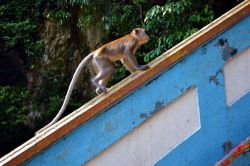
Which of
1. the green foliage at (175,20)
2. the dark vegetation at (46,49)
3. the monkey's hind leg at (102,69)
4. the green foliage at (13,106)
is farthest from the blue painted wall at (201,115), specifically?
the green foliage at (13,106)

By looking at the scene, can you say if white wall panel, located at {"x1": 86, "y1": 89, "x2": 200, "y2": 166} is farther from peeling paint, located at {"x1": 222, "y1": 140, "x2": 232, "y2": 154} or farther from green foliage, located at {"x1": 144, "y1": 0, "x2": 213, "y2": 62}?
green foliage, located at {"x1": 144, "y1": 0, "x2": 213, "y2": 62}

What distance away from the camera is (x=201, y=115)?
3.06 meters

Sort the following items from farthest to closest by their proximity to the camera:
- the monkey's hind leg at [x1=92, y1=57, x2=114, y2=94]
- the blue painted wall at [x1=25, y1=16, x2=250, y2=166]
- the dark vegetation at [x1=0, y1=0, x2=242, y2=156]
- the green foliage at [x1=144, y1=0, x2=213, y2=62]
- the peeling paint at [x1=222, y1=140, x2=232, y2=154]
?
the dark vegetation at [x1=0, y1=0, x2=242, y2=156]
the green foliage at [x1=144, y1=0, x2=213, y2=62]
the monkey's hind leg at [x1=92, y1=57, x2=114, y2=94]
the peeling paint at [x1=222, y1=140, x2=232, y2=154]
the blue painted wall at [x1=25, y1=16, x2=250, y2=166]

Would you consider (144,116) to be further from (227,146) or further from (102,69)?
(102,69)

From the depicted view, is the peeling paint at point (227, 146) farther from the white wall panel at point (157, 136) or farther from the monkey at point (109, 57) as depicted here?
the monkey at point (109, 57)

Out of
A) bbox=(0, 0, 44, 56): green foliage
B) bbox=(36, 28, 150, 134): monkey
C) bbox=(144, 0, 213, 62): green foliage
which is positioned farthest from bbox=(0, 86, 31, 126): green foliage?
bbox=(36, 28, 150, 134): monkey

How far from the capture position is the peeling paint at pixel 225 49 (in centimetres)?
315

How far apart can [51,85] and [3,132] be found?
1.50 meters

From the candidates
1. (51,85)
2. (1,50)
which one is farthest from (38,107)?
(1,50)

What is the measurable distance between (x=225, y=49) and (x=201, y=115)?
54 cm

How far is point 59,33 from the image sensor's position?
9383 mm

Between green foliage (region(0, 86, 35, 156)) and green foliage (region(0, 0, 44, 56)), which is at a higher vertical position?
green foliage (region(0, 0, 44, 56))

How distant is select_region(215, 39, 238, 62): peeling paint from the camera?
315 centimetres

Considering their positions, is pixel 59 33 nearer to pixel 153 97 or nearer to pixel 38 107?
pixel 38 107
